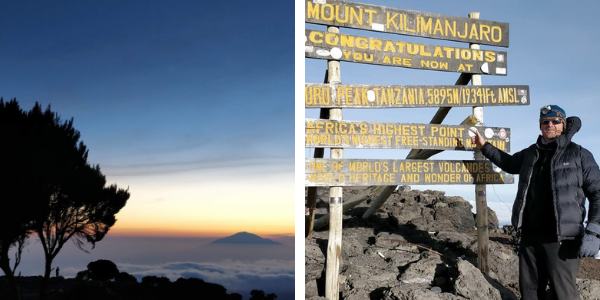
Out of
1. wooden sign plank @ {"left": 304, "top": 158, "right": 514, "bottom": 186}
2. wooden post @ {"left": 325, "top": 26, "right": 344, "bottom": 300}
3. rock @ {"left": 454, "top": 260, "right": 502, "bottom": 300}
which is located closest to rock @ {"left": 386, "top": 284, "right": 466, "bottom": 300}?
rock @ {"left": 454, "top": 260, "right": 502, "bottom": 300}

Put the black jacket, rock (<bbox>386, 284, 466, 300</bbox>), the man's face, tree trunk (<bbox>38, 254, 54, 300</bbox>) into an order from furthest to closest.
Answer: tree trunk (<bbox>38, 254, 54, 300</bbox>), rock (<bbox>386, 284, 466, 300</bbox>), the man's face, the black jacket

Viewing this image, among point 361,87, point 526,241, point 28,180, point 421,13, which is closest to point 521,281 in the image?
point 526,241

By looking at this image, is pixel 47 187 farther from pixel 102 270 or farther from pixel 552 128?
pixel 552 128

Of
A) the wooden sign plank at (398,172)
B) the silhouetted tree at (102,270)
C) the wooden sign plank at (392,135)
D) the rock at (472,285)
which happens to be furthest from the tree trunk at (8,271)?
the rock at (472,285)

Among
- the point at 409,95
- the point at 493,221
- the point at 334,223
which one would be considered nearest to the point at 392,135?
the point at 409,95

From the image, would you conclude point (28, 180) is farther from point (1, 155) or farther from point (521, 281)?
point (521, 281)

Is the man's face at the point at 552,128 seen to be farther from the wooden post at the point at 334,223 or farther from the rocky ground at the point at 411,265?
the wooden post at the point at 334,223

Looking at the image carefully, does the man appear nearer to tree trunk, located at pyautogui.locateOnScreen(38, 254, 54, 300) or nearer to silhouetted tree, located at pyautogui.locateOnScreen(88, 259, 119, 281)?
silhouetted tree, located at pyautogui.locateOnScreen(88, 259, 119, 281)
